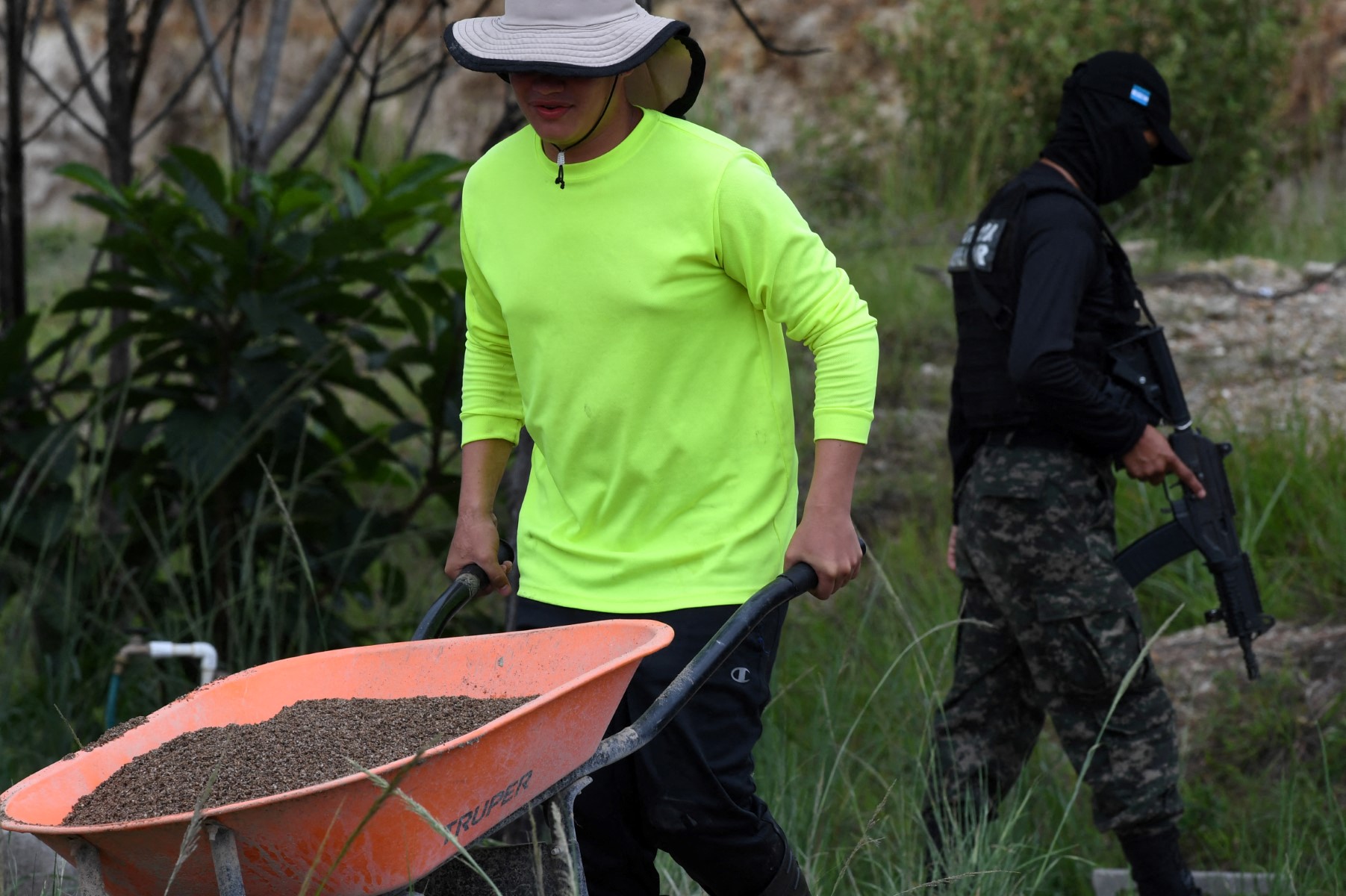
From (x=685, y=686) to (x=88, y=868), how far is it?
2.49ft

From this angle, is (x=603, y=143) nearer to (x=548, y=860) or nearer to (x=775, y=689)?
(x=548, y=860)

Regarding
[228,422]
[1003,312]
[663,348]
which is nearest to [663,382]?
[663,348]

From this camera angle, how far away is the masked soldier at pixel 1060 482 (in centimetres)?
326

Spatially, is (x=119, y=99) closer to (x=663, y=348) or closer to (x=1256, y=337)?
(x=663, y=348)

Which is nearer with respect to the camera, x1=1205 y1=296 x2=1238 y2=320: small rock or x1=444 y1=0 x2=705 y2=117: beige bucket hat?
x1=444 y1=0 x2=705 y2=117: beige bucket hat

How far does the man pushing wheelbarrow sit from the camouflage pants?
40.6 inches

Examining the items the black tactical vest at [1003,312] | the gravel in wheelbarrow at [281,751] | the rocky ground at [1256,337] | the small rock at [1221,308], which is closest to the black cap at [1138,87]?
the black tactical vest at [1003,312]

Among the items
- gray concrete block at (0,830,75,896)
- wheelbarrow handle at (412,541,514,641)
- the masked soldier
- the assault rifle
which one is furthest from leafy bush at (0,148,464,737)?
the assault rifle

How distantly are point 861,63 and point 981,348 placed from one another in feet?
21.8

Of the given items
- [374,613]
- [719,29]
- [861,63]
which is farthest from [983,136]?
[374,613]

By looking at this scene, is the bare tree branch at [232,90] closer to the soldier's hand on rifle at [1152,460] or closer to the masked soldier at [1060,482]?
the masked soldier at [1060,482]

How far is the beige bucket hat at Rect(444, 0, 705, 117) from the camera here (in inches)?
84.1

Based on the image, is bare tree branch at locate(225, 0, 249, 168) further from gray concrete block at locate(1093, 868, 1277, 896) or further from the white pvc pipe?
gray concrete block at locate(1093, 868, 1277, 896)

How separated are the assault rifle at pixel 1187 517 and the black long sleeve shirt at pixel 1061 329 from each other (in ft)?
0.43
